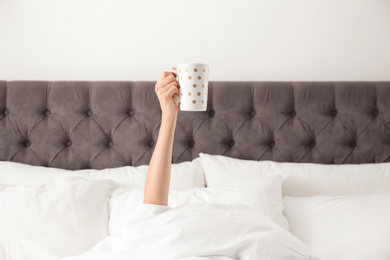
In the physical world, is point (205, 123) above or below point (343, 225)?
above

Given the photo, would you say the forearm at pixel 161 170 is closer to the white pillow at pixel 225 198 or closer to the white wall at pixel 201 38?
the white pillow at pixel 225 198

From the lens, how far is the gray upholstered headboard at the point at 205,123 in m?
1.65

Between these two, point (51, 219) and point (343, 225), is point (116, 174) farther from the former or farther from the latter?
point (343, 225)

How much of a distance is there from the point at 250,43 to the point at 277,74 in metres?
0.20

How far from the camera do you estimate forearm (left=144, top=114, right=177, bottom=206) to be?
1.10 meters

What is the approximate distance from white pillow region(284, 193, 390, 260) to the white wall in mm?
668

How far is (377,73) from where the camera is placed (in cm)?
178

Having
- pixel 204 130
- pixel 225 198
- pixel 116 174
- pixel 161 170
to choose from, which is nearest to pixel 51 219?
pixel 116 174

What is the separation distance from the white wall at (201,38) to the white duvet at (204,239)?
96 cm

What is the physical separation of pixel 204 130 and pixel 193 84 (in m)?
0.65

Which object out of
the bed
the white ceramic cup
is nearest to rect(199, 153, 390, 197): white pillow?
the bed

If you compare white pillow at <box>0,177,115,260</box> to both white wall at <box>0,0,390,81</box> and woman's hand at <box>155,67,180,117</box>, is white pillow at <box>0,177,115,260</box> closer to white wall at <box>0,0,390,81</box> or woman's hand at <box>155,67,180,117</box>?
woman's hand at <box>155,67,180,117</box>

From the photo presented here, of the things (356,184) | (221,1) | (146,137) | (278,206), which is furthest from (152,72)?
(356,184)

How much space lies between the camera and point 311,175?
5.04 feet
